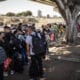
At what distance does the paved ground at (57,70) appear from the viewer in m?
11.3

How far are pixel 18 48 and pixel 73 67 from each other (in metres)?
2.78

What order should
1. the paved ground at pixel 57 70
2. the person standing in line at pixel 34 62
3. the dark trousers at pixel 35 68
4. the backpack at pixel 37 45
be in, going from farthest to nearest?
the paved ground at pixel 57 70
the dark trousers at pixel 35 68
the person standing in line at pixel 34 62
the backpack at pixel 37 45

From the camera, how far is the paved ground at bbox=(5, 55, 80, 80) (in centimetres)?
1130

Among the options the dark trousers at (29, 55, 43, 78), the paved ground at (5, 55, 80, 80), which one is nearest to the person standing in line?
the dark trousers at (29, 55, 43, 78)

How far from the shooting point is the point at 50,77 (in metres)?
11.3

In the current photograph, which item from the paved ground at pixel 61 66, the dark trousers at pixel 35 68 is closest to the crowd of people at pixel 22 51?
the dark trousers at pixel 35 68

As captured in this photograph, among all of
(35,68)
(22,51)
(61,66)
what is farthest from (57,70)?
(35,68)

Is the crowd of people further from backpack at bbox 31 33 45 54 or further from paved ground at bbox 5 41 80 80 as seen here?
paved ground at bbox 5 41 80 80

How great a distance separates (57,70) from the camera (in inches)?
497

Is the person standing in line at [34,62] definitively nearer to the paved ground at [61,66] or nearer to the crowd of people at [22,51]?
the crowd of people at [22,51]

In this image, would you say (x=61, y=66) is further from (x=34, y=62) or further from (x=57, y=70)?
(x=34, y=62)

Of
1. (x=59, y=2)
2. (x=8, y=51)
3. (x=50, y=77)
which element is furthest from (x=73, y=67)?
(x=59, y=2)

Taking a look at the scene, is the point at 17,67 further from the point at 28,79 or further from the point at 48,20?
the point at 48,20

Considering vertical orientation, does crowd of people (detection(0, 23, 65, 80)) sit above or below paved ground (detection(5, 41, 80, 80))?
above
